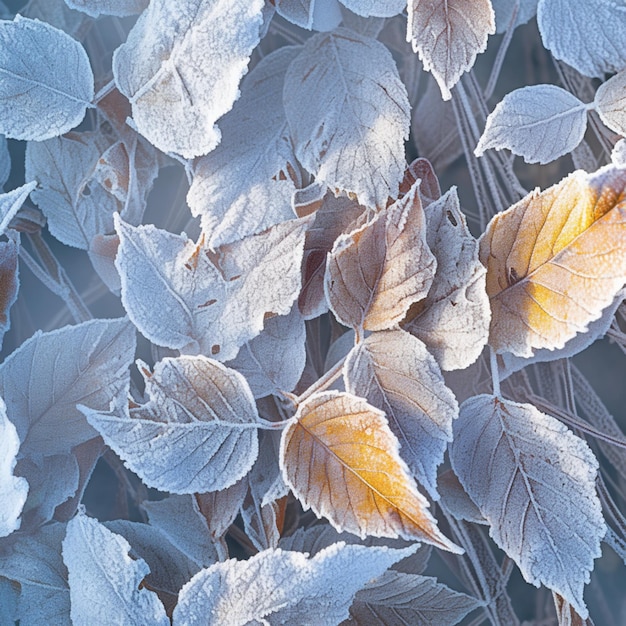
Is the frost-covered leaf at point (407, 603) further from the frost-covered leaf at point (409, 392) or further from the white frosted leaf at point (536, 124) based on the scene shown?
the white frosted leaf at point (536, 124)

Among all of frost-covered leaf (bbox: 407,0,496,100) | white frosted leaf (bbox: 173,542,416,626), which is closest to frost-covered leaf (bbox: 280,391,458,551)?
white frosted leaf (bbox: 173,542,416,626)

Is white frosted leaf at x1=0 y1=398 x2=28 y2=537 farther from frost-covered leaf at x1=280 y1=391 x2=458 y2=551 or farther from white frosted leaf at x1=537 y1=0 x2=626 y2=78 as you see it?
white frosted leaf at x1=537 y1=0 x2=626 y2=78

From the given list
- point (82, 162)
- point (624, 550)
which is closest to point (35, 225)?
point (82, 162)

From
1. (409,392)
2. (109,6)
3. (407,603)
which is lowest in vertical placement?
(407,603)

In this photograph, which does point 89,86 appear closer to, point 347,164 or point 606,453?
point 347,164

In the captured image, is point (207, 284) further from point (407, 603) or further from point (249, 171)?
point (407, 603)

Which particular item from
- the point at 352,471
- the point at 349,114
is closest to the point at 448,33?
the point at 349,114
